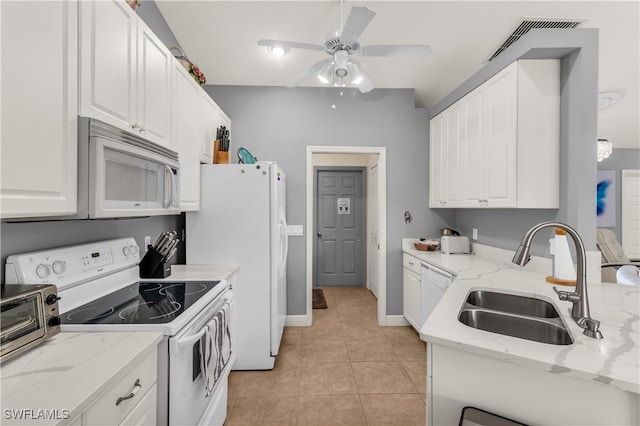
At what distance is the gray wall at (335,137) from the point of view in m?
3.21

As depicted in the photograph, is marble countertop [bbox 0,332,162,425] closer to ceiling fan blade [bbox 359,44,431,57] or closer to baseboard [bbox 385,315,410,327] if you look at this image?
ceiling fan blade [bbox 359,44,431,57]

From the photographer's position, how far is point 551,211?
2.03 metres

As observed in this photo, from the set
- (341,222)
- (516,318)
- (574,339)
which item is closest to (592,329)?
(574,339)

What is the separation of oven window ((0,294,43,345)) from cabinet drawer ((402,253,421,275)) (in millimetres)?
2771

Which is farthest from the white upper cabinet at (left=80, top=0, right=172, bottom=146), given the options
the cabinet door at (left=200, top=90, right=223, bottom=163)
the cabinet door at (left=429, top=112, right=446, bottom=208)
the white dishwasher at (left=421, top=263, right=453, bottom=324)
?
the cabinet door at (left=429, top=112, right=446, bottom=208)

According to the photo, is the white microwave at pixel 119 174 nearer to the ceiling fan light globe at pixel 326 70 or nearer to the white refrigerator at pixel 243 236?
the white refrigerator at pixel 243 236

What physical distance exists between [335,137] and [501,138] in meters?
1.72

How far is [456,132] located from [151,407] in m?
3.08

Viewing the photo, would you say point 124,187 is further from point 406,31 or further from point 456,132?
point 456,132

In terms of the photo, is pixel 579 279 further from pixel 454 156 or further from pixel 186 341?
A: pixel 454 156

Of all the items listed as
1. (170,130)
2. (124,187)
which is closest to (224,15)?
(170,130)

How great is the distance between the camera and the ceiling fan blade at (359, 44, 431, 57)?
1.73 metres

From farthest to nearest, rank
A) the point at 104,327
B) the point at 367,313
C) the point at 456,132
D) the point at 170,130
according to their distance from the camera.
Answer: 1. the point at 367,313
2. the point at 456,132
3. the point at 170,130
4. the point at 104,327

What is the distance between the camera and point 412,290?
301 cm
